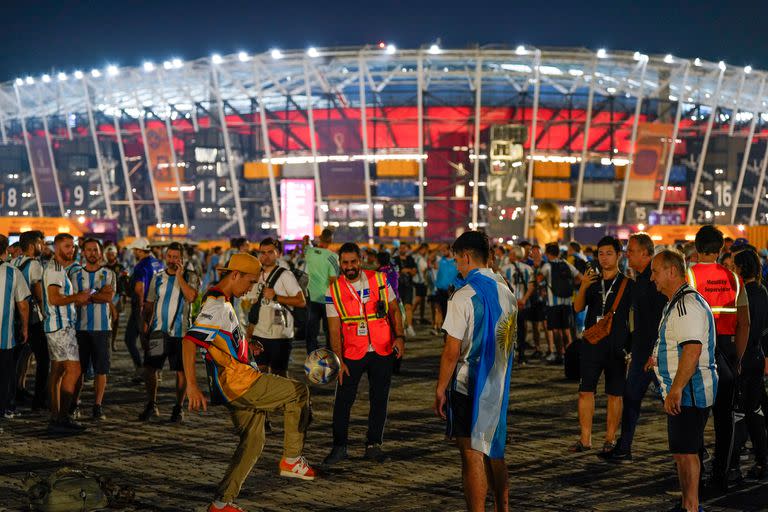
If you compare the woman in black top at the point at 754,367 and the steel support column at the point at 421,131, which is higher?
the steel support column at the point at 421,131

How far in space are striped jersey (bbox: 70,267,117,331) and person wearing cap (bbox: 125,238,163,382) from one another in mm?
1130

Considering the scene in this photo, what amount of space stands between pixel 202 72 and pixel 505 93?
755 inches

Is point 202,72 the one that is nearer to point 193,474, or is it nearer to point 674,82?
point 674,82

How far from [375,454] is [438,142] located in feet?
186

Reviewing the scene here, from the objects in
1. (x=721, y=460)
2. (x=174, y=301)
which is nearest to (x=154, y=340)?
(x=174, y=301)

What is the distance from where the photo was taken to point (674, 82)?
64.2 meters

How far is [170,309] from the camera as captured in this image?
932cm

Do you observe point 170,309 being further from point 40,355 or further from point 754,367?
point 754,367

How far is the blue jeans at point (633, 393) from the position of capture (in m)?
7.18

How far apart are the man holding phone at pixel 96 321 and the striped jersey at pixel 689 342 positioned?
17.7 ft

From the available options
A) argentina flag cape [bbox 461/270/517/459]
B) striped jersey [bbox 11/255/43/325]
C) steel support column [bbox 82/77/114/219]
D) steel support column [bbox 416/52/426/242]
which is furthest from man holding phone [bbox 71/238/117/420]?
steel support column [bbox 82/77/114/219]

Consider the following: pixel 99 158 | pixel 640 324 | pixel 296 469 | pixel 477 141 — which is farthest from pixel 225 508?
pixel 99 158

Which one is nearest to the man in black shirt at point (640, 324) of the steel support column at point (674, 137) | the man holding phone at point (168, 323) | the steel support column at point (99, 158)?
the man holding phone at point (168, 323)

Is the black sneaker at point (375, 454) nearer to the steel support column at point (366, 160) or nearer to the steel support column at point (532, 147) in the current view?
the steel support column at point (532, 147)
